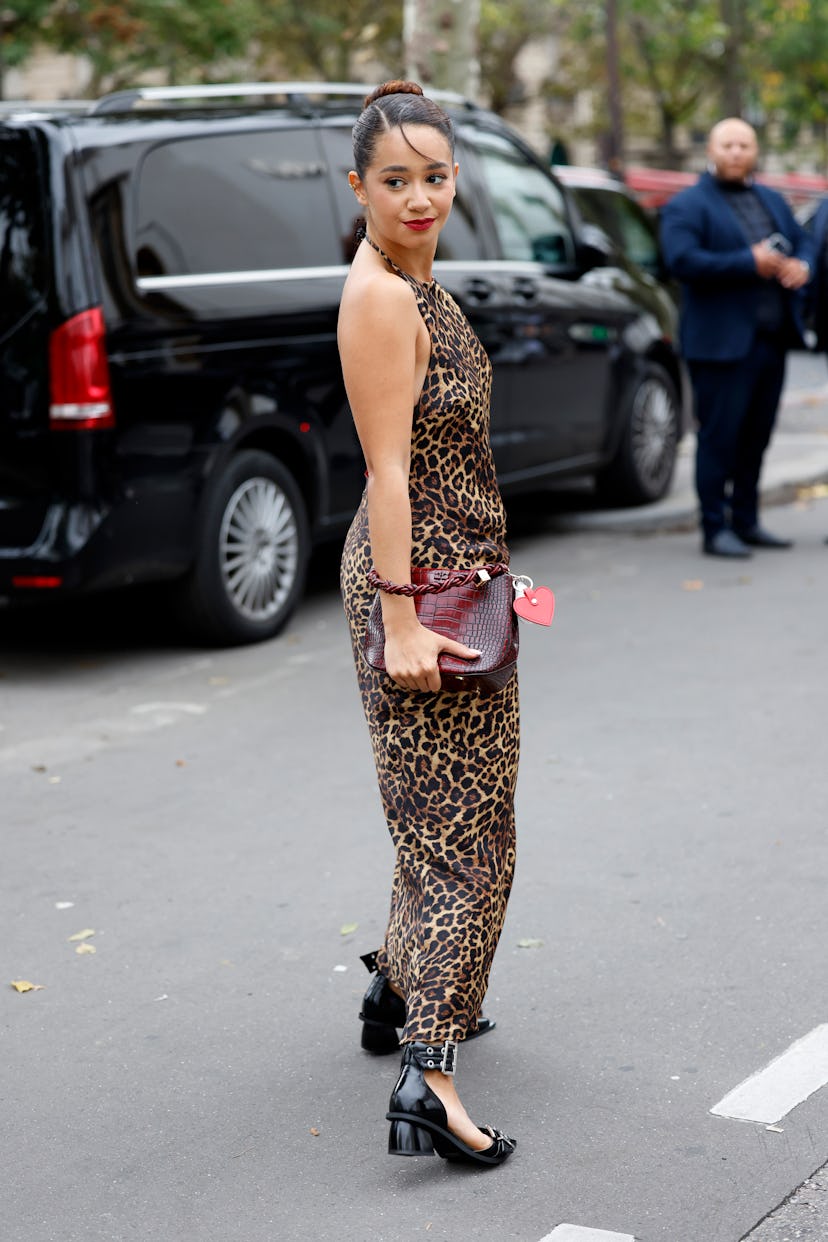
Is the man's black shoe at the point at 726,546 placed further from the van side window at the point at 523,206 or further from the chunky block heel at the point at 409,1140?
the chunky block heel at the point at 409,1140

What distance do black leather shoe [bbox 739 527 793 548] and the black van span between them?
1.29m

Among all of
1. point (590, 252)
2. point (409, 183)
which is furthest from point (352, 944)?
point (590, 252)

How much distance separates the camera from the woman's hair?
10.3 ft

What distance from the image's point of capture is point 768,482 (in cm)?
1108

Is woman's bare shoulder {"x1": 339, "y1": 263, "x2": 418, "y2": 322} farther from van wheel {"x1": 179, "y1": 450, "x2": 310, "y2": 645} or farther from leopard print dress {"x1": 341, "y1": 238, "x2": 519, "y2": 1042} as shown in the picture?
van wheel {"x1": 179, "y1": 450, "x2": 310, "y2": 645}

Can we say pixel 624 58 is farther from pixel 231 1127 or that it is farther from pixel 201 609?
pixel 231 1127

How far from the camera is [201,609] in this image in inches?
283

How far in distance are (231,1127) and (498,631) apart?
110 cm

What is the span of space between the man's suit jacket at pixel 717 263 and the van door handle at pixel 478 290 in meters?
0.94

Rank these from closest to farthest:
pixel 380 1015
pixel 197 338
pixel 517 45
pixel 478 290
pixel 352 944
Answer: pixel 380 1015 < pixel 352 944 < pixel 197 338 < pixel 478 290 < pixel 517 45

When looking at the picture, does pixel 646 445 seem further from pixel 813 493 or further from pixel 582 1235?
pixel 582 1235

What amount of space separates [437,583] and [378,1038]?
42.5 inches

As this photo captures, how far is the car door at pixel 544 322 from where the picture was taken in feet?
28.7

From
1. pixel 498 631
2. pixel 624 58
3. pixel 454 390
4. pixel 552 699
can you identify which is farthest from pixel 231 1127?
pixel 624 58
